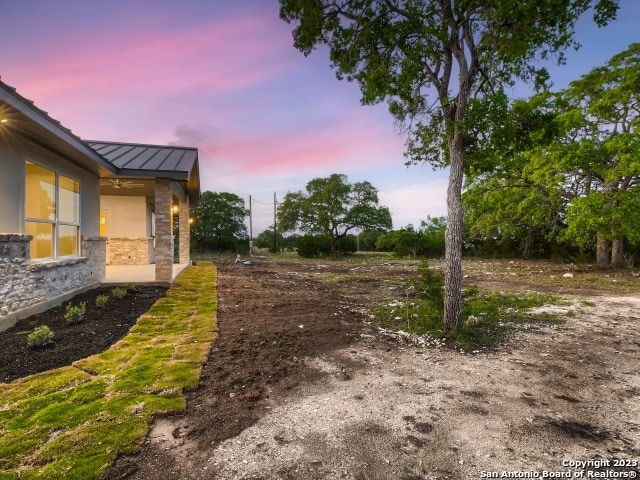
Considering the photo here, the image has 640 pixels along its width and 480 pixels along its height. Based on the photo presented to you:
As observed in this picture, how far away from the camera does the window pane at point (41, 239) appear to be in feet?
18.8

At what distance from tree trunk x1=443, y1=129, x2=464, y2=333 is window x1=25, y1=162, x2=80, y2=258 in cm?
760

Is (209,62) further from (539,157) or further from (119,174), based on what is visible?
(539,157)

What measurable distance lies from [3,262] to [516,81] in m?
9.06

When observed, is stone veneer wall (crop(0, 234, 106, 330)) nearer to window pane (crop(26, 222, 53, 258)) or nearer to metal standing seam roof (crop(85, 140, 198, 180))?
window pane (crop(26, 222, 53, 258))

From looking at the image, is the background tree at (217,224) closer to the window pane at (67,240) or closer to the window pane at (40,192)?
the window pane at (67,240)

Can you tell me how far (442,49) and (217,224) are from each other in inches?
1207

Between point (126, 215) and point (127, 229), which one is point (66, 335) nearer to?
point (127, 229)

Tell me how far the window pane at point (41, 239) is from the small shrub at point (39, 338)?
258cm

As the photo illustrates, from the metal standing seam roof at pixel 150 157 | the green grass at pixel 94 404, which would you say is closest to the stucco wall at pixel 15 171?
the metal standing seam roof at pixel 150 157

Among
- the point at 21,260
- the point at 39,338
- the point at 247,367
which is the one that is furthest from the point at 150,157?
the point at 247,367

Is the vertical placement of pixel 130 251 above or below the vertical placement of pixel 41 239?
below

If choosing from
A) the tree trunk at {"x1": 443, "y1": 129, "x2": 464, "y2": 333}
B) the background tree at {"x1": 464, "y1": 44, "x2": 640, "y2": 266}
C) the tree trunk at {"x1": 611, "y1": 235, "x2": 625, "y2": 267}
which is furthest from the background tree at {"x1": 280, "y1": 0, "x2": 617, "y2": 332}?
the tree trunk at {"x1": 611, "y1": 235, "x2": 625, "y2": 267}

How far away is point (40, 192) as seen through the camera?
6023 millimetres

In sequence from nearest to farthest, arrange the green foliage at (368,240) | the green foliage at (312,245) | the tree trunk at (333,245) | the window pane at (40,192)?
the window pane at (40,192) → the green foliage at (312,245) → the tree trunk at (333,245) → the green foliage at (368,240)
